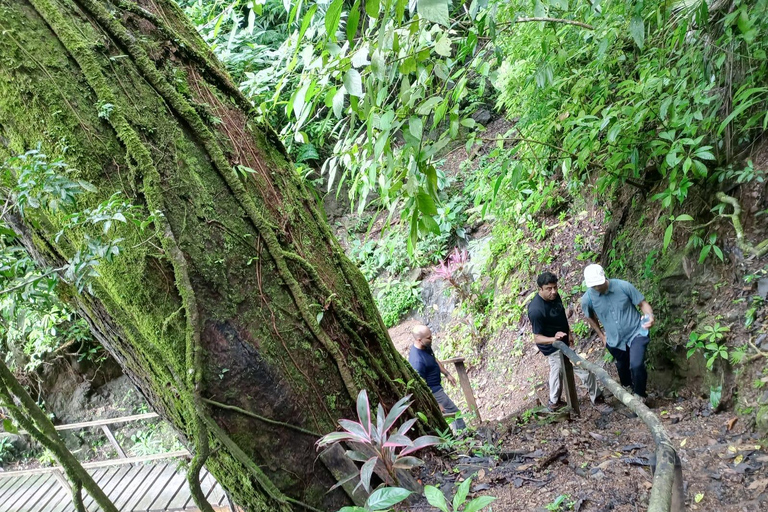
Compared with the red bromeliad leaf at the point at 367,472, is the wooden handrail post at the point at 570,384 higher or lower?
lower

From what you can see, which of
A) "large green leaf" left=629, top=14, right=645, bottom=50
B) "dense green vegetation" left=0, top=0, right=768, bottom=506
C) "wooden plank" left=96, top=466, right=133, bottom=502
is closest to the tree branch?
"dense green vegetation" left=0, top=0, right=768, bottom=506

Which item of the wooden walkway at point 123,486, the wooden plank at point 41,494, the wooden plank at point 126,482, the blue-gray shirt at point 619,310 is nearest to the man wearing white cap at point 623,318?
the blue-gray shirt at point 619,310

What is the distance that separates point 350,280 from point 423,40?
1396mm

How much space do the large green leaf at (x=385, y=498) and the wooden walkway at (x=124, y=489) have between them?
4132mm

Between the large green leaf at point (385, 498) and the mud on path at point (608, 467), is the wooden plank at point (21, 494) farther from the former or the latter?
the large green leaf at point (385, 498)

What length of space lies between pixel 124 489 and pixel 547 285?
5.52 meters

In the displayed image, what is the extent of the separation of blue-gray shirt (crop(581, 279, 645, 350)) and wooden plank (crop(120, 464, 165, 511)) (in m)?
5.40

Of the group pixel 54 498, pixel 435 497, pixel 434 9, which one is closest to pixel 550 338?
pixel 435 497

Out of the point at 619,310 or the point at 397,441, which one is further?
the point at 619,310

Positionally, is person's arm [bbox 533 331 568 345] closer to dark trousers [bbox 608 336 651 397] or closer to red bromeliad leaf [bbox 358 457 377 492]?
dark trousers [bbox 608 336 651 397]

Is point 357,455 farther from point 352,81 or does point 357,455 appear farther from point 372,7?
point 372,7

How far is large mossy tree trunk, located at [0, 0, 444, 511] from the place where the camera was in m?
2.01

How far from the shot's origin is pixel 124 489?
5637mm

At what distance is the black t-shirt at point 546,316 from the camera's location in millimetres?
4336
